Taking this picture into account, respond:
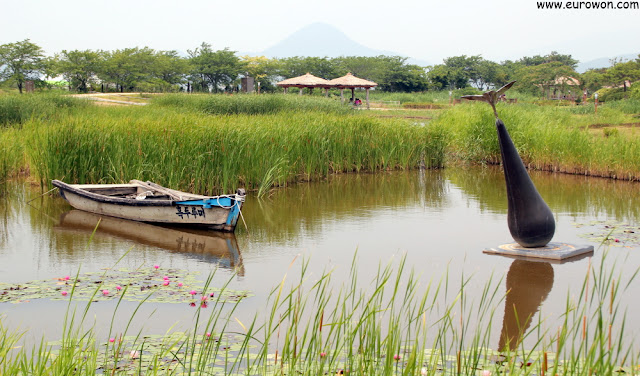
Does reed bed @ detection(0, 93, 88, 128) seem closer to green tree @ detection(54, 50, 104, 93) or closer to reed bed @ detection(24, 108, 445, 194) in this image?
reed bed @ detection(24, 108, 445, 194)

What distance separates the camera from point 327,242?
901cm

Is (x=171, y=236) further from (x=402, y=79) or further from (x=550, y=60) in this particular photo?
(x=550, y=60)

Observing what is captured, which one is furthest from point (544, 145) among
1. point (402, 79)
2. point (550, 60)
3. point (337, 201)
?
point (550, 60)

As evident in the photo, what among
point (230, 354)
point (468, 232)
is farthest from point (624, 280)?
point (230, 354)

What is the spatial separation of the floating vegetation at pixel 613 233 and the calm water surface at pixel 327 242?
2.4 inches

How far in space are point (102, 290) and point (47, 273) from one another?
46.5 inches

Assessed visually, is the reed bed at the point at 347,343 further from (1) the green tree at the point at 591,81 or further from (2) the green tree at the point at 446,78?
(2) the green tree at the point at 446,78

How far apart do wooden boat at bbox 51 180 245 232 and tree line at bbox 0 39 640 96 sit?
30.1 metres

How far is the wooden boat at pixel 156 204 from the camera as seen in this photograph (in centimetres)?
928

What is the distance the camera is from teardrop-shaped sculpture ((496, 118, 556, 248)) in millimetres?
7641

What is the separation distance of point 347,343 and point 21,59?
3871cm

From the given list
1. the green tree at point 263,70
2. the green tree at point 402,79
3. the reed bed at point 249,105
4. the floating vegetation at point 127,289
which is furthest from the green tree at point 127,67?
the floating vegetation at point 127,289

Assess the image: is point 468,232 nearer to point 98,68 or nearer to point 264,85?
point 98,68

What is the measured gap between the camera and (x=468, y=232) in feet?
31.8
